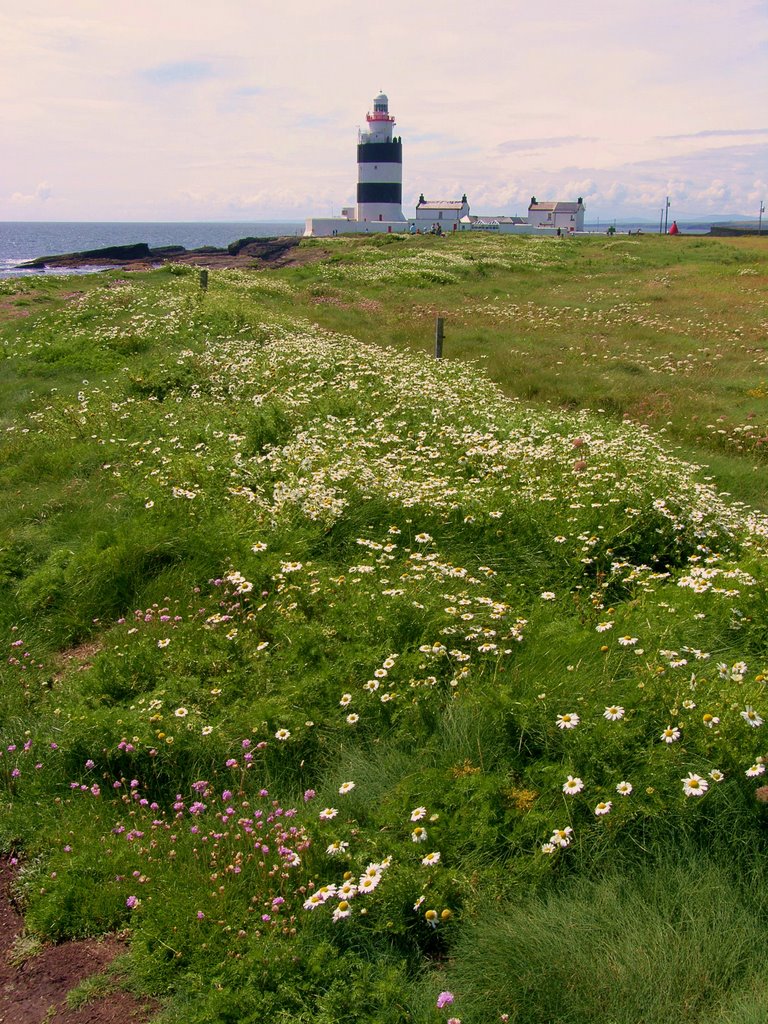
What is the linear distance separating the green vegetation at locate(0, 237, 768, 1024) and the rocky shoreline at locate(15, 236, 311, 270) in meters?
47.9

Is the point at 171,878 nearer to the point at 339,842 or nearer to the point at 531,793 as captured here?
the point at 339,842

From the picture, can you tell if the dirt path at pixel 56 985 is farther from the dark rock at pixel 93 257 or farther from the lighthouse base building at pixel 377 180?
the lighthouse base building at pixel 377 180

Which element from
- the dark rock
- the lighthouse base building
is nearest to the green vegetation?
the dark rock

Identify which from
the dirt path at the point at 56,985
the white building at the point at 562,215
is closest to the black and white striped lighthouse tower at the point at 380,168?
the white building at the point at 562,215

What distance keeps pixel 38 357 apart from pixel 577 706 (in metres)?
15.9

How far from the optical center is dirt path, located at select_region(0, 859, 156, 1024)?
3521 millimetres

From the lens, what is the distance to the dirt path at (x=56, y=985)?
11.6 ft

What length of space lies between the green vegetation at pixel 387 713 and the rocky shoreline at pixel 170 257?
157 feet

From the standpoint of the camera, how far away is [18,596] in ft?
23.5

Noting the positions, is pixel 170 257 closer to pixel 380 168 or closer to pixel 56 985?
pixel 380 168

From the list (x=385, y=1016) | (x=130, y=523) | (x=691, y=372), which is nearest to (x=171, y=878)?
Answer: (x=385, y=1016)

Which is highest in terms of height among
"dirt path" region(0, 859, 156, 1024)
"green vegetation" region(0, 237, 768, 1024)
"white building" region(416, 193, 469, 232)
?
"white building" region(416, 193, 469, 232)

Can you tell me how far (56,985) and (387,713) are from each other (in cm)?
229

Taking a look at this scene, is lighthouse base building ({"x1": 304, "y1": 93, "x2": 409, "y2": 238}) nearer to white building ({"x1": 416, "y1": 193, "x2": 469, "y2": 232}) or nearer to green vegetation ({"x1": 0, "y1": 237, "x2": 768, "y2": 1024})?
white building ({"x1": 416, "y1": 193, "x2": 469, "y2": 232})
